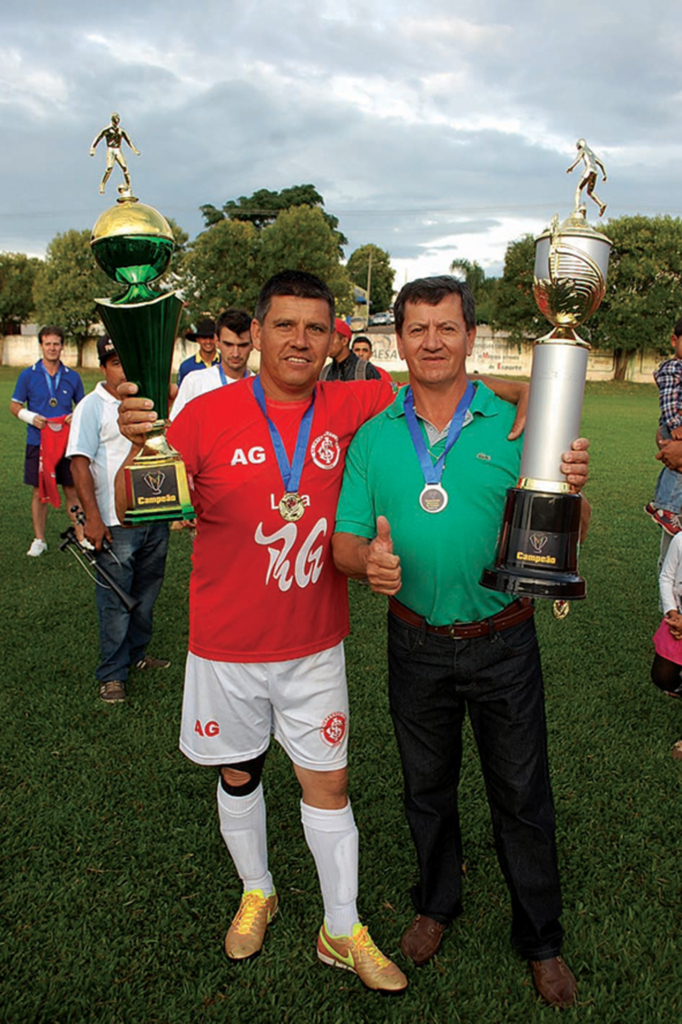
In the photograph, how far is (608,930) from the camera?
9.80 ft

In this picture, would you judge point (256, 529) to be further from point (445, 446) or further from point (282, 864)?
point (282, 864)

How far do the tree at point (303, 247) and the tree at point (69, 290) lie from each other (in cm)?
1077

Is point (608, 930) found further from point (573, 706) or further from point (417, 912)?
point (573, 706)

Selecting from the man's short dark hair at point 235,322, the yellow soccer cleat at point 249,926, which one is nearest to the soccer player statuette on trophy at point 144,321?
Result: the yellow soccer cleat at point 249,926

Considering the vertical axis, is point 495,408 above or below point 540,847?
above

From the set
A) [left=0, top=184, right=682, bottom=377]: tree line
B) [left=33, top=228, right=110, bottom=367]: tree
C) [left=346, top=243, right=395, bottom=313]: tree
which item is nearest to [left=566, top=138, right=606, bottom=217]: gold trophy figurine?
[left=0, top=184, right=682, bottom=377]: tree line

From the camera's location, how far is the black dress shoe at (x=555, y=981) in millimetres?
2662

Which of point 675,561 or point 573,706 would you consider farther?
point 573,706

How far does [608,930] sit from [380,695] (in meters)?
2.23

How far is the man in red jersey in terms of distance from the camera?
2.67 metres

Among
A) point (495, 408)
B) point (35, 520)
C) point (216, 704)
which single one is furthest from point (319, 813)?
point (35, 520)

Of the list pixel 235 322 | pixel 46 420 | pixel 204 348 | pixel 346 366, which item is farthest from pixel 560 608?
pixel 46 420

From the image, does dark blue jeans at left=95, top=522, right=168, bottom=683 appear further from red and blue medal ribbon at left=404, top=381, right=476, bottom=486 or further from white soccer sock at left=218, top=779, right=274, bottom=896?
red and blue medal ribbon at left=404, top=381, right=476, bottom=486

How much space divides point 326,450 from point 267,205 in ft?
243
